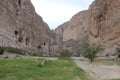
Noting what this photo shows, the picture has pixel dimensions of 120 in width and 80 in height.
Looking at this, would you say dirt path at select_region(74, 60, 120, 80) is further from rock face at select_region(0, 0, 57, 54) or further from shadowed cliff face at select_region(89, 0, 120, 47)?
shadowed cliff face at select_region(89, 0, 120, 47)

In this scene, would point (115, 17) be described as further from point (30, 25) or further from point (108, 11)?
point (30, 25)

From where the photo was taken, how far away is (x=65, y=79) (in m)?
23.0

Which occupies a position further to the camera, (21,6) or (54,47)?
(54,47)

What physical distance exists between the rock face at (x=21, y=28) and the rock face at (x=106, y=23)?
70.4 ft

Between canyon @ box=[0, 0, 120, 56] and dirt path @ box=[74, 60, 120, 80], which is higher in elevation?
canyon @ box=[0, 0, 120, 56]

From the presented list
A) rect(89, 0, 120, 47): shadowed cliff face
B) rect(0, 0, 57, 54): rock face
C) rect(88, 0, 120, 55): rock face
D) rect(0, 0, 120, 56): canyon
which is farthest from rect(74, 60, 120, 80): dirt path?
rect(89, 0, 120, 47): shadowed cliff face

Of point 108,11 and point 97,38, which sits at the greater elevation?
point 108,11

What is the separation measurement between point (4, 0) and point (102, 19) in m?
39.3

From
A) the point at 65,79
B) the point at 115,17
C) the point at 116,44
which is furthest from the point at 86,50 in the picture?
the point at 115,17

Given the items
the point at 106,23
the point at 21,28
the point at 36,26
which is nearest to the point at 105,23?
the point at 106,23

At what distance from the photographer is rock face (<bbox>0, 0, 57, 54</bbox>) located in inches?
2901

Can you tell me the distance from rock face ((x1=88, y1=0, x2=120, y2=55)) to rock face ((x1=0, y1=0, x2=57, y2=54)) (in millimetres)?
21454

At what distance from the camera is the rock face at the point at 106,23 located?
9206 cm

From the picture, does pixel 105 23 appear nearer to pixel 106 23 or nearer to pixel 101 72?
pixel 106 23
